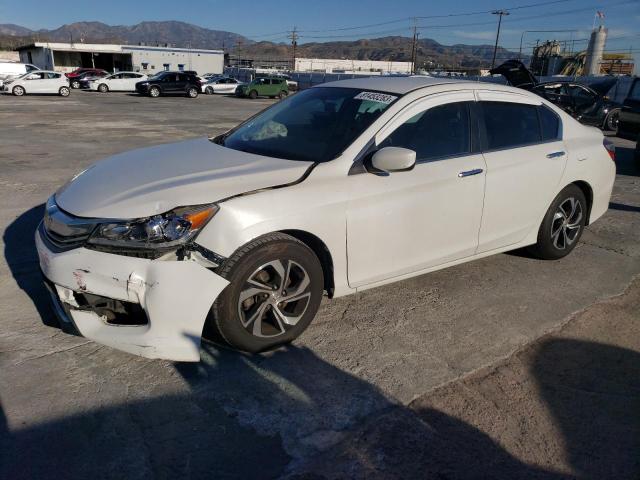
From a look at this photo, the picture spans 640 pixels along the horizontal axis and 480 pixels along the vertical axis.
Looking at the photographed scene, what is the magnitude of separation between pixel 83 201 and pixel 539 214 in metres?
3.66

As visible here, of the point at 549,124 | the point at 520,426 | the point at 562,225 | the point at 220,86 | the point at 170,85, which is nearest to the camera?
the point at 520,426

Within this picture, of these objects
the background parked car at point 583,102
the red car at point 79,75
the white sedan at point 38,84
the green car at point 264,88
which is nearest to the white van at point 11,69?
the red car at point 79,75

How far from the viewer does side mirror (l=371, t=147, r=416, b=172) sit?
328 centimetres

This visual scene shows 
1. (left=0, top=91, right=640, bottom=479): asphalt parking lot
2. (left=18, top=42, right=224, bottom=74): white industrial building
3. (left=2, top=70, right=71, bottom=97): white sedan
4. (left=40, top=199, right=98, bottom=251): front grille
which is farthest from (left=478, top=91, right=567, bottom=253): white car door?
(left=18, top=42, right=224, bottom=74): white industrial building

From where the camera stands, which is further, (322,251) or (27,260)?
(27,260)

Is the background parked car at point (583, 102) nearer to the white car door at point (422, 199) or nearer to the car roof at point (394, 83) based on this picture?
the car roof at point (394, 83)

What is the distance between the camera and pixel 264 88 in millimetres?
36469

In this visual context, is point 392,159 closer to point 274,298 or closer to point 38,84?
point 274,298

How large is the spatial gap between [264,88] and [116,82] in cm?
1002

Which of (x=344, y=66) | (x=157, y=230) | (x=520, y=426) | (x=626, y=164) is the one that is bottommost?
(x=520, y=426)

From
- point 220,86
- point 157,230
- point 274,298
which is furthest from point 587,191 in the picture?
point 220,86

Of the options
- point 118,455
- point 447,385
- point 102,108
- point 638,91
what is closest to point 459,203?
point 447,385

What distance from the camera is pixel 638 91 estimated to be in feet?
38.3

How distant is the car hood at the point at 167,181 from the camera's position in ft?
→ 9.50
